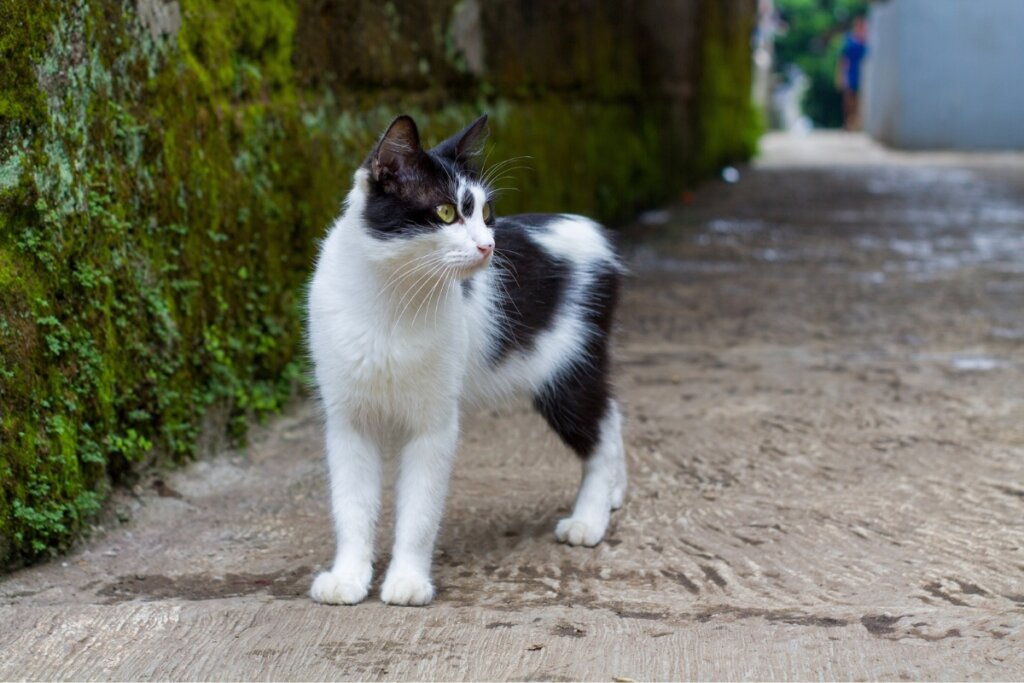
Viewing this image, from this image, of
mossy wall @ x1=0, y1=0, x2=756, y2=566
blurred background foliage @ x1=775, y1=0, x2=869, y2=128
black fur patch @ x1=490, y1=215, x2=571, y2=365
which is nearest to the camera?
mossy wall @ x1=0, y1=0, x2=756, y2=566

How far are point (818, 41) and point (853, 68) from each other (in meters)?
6.69

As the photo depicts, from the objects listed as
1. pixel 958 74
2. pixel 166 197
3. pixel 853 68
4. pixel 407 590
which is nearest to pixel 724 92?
pixel 958 74

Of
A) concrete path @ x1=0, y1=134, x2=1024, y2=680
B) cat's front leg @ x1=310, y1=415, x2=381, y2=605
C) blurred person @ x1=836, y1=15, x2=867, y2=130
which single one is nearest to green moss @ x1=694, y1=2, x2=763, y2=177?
concrete path @ x1=0, y1=134, x2=1024, y2=680

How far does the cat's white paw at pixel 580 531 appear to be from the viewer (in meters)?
3.15

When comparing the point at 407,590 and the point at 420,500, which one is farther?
the point at 420,500

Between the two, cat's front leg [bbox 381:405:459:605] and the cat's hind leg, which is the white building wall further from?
cat's front leg [bbox 381:405:459:605]

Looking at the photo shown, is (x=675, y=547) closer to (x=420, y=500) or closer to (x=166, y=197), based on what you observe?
(x=420, y=500)

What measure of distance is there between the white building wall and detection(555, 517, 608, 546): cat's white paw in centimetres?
1569

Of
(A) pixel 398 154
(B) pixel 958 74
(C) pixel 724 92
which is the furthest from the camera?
(B) pixel 958 74

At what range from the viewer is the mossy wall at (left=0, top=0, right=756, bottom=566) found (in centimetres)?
291

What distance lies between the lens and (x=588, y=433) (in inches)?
129

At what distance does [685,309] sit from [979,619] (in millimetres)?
3596

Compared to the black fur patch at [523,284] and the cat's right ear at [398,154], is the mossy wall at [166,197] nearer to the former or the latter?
the cat's right ear at [398,154]

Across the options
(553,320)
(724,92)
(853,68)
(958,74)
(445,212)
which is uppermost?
(445,212)
